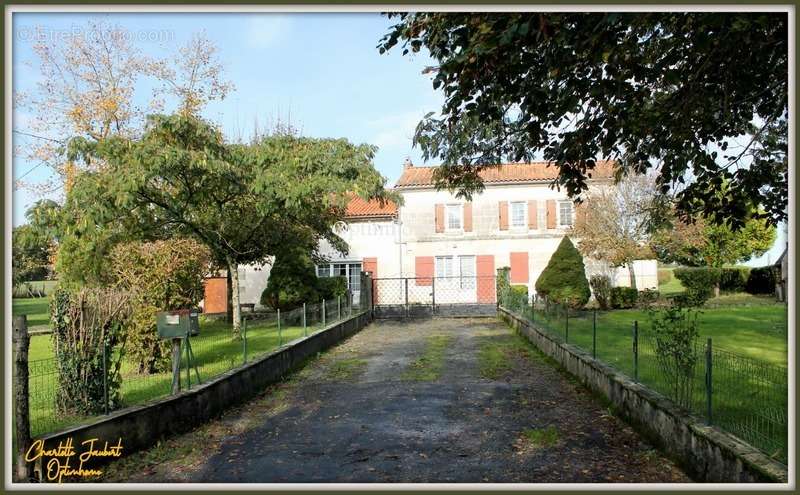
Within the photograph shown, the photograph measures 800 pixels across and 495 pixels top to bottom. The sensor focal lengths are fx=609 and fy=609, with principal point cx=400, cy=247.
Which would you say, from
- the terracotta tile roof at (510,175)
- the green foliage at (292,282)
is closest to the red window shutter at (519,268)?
the terracotta tile roof at (510,175)

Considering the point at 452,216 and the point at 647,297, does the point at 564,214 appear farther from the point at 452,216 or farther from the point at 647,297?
the point at 647,297

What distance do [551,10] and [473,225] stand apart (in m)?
25.5

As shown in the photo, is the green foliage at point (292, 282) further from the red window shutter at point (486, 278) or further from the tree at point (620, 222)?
the tree at point (620, 222)

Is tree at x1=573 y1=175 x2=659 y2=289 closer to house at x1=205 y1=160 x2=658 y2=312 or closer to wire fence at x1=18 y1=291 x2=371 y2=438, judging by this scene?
house at x1=205 y1=160 x2=658 y2=312

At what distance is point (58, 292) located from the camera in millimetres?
7254

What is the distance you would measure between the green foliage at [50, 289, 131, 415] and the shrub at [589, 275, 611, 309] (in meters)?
20.7

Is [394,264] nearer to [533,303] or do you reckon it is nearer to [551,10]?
[533,303]

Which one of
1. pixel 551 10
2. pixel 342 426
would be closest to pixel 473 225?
pixel 342 426

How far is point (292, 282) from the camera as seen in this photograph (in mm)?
21312

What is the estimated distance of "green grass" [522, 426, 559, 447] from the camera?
6.34 metres

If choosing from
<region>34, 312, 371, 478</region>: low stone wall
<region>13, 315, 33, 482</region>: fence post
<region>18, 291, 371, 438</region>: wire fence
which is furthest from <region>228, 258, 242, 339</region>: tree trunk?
<region>13, 315, 33, 482</region>: fence post

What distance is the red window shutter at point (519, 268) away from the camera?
29203mm

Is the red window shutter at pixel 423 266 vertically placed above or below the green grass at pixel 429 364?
above

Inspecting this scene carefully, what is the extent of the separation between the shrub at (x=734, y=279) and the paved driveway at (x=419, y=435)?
22190mm
